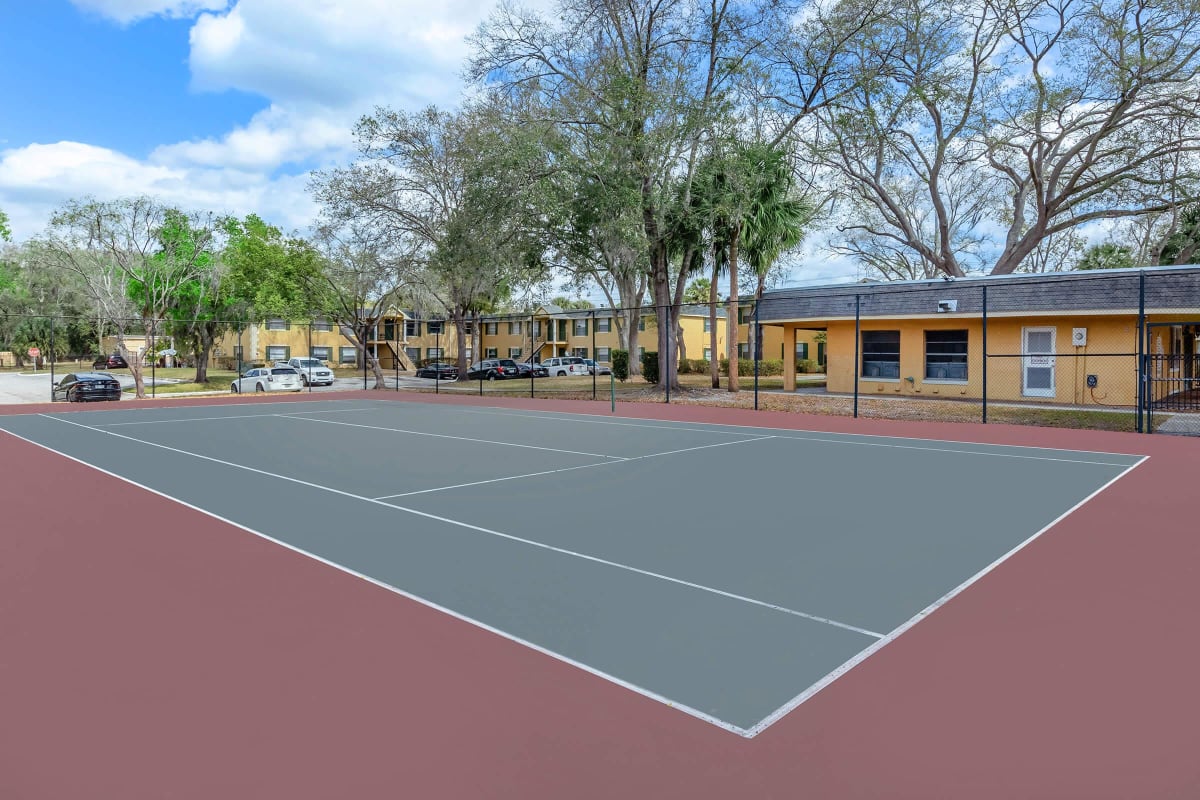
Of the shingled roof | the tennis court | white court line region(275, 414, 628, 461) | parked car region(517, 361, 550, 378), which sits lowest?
the tennis court

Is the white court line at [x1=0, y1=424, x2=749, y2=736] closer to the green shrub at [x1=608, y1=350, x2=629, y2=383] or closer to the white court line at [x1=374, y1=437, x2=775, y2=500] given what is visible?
the white court line at [x1=374, y1=437, x2=775, y2=500]

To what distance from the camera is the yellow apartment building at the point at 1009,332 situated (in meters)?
23.0

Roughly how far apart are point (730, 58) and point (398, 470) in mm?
22099

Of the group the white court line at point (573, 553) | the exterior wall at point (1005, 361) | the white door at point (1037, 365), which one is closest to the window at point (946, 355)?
the exterior wall at point (1005, 361)

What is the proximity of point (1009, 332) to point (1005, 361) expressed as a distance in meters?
1.03

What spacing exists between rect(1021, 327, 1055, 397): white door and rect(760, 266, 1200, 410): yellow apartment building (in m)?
0.03

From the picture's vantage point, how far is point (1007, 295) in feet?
83.1

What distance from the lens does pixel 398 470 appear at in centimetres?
1238

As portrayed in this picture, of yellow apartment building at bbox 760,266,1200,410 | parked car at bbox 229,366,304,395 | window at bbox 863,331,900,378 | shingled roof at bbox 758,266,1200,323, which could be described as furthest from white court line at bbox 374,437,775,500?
parked car at bbox 229,366,304,395

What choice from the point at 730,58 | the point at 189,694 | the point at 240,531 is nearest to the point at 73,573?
the point at 240,531

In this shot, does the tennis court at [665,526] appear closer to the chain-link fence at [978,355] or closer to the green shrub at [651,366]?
the chain-link fence at [978,355]

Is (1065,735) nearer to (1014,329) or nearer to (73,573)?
(73,573)

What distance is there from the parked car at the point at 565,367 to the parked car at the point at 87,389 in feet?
90.1

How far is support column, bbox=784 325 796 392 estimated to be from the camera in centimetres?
3256
